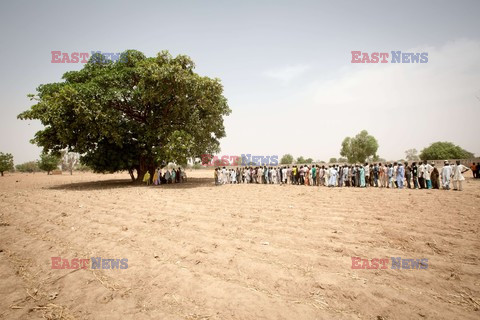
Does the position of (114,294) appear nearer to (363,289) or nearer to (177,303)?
(177,303)

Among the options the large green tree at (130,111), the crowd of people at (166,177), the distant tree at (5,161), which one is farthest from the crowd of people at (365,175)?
the distant tree at (5,161)

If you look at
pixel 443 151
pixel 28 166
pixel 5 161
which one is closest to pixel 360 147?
pixel 443 151

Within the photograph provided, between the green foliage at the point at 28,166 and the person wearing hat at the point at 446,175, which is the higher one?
the green foliage at the point at 28,166

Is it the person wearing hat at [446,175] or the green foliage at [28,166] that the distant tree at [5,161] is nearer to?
the green foliage at [28,166]

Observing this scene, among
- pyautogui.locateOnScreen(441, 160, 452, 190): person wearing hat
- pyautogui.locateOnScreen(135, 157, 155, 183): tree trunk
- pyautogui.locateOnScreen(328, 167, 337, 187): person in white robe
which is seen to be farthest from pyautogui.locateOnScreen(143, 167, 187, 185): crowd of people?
pyautogui.locateOnScreen(441, 160, 452, 190): person wearing hat

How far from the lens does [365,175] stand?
1667 cm

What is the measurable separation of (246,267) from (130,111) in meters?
19.5

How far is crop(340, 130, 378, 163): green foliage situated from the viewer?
61287mm

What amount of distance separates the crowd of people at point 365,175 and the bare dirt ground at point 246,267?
263 inches

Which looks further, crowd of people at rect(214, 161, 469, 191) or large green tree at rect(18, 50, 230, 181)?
large green tree at rect(18, 50, 230, 181)

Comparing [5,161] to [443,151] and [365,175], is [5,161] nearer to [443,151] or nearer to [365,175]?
[365,175]

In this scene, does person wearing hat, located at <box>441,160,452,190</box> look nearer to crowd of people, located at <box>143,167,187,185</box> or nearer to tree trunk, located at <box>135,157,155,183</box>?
crowd of people, located at <box>143,167,187,185</box>

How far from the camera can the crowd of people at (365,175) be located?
44.1ft

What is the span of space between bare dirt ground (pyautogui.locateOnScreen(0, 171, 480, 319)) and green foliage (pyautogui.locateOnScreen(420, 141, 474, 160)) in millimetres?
60773
